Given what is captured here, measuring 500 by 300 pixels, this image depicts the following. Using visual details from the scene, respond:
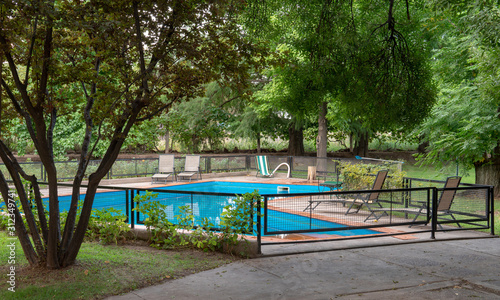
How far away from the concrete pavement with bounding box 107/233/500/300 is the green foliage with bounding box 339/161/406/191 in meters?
4.84

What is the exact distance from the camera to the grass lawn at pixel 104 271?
5.16 metres

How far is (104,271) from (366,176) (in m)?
8.94

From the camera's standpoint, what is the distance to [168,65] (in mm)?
6918

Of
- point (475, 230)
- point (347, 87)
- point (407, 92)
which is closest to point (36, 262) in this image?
point (347, 87)

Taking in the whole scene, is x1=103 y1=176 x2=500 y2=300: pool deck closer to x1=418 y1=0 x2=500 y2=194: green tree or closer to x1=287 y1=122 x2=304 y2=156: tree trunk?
x1=418 y1=0 x2=500 y2=194: green tree

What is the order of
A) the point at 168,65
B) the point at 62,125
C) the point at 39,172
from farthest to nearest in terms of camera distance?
the point at 62,125
the point at 39,172
the point at 168,65

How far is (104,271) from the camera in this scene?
19.2ft

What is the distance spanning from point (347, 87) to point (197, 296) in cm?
474

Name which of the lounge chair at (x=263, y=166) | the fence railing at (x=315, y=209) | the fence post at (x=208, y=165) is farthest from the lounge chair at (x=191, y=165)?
the fence railing at (x=315, y=209)

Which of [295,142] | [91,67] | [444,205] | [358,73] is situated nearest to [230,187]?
[295,142]

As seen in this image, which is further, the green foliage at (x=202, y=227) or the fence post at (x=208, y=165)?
the fence post at (x=208, y=165)

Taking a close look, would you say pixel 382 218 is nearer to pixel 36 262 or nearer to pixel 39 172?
pixel 36 262

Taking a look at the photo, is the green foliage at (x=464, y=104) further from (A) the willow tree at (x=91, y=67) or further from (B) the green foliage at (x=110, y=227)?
(B) the green foliage at (x=110, y=227)

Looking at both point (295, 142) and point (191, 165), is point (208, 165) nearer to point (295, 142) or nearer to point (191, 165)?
point (191, 165)
